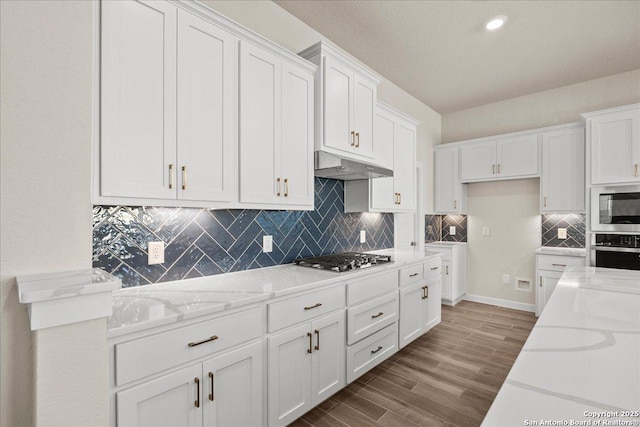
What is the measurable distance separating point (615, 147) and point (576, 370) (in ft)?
12.5

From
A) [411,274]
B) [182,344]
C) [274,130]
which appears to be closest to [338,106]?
[274,130]

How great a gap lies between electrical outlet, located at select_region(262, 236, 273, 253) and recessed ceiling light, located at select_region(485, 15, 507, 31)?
2.71m

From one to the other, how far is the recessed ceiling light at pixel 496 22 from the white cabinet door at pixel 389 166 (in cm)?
115

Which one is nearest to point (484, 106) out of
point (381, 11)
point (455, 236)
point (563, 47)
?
point (563, 47)

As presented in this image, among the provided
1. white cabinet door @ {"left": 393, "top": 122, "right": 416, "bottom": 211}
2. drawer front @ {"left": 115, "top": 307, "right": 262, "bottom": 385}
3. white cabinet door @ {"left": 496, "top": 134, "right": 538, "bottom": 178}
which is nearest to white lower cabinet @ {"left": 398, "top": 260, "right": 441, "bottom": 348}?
white cabinet door @ {"left": 393, "top": 122, "right": 416, "bottom": 211}

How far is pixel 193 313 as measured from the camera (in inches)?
54.0

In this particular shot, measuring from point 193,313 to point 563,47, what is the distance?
4149 millimetres

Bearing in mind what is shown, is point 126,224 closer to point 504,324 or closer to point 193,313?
point 193,313

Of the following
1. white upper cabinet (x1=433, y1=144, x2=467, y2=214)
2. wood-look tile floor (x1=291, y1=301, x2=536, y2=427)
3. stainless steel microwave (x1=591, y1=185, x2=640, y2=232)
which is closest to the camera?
wood-look tile floor (x1=291, y1=301, x2=536, y2=427)

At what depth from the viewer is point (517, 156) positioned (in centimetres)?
424

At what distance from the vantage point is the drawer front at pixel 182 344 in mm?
1210

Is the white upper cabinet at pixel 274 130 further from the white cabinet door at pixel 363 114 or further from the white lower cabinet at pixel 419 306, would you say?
the white lower cabinet at pixel 419 306

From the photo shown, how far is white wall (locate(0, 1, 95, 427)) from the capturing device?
97cm

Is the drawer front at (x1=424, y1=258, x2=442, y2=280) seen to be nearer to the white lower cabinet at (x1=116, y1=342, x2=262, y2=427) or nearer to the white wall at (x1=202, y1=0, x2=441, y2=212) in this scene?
the white wall at (x1=202, y1=0, x2=441, y2=212)
